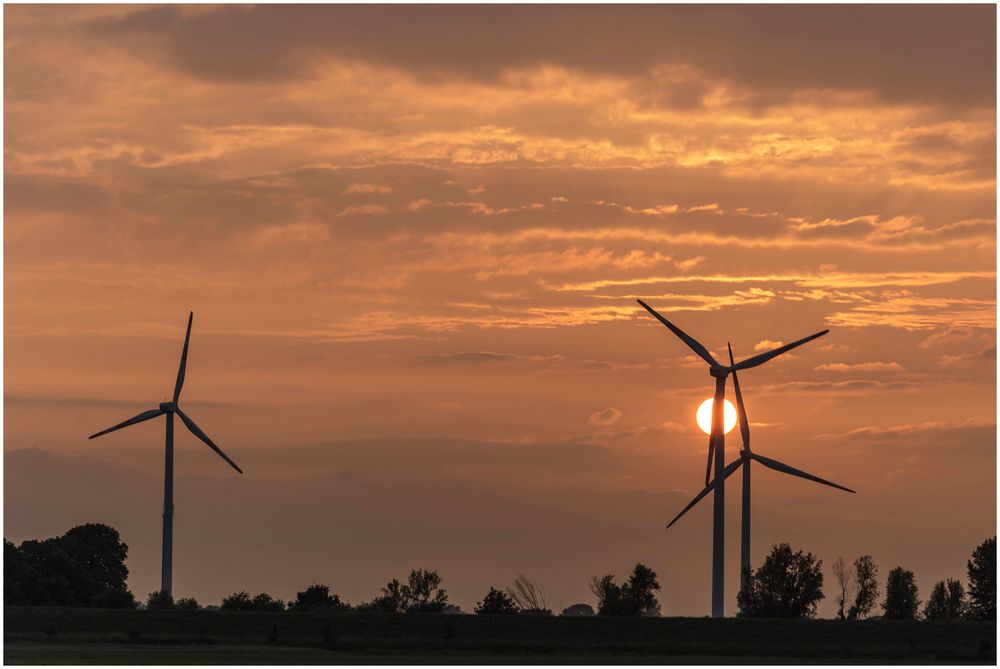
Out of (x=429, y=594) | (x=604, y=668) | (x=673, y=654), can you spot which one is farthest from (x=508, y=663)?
(x=429, y=594)

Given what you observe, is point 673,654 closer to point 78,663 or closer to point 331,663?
point 331,663

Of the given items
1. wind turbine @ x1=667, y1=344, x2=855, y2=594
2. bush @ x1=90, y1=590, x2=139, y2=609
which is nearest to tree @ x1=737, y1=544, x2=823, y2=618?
wind turbine @ x1=667, y1=344, x2=855, y2=594

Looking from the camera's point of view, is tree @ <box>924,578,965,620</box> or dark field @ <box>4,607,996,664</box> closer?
dark field @ <box>4,607,996,664</box>

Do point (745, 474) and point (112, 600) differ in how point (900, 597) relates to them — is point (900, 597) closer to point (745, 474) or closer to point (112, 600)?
point (745, 474)

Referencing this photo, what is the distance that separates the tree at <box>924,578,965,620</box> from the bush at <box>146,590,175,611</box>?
7748 centimetres

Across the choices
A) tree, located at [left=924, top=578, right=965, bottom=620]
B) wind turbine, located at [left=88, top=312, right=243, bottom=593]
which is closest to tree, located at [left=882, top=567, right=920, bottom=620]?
tree, located at [left=924, top=578, right=965, bottom=620]

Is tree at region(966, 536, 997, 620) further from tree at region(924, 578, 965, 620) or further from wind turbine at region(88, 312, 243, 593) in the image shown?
wind turbine at region(88, 312, 243, 593)

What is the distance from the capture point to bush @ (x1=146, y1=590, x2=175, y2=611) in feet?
581

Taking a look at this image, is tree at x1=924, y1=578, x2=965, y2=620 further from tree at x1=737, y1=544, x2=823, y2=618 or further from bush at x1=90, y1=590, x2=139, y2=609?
bush at x1=90, y1=590, x2=139, y2=609

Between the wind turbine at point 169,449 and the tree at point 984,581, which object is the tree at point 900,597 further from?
the wind turbine at point 169,449

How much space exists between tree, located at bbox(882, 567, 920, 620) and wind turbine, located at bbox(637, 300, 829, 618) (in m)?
21.4

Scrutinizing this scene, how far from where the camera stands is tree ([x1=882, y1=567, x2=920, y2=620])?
18700cm

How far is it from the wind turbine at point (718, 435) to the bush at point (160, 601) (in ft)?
170

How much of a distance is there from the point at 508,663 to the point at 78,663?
2965 centimetres
